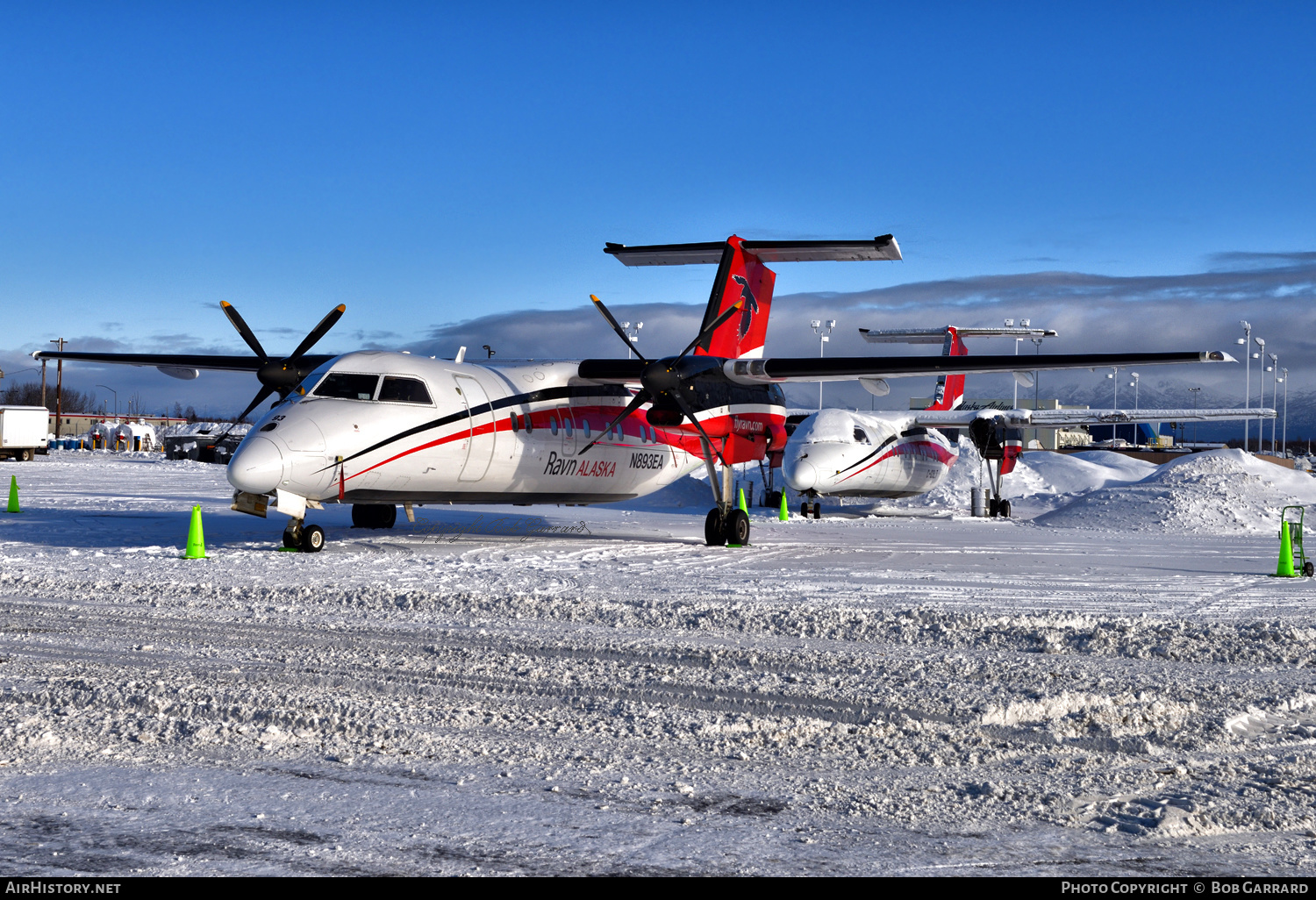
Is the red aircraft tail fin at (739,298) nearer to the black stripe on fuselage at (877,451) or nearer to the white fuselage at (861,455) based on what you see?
the white fuselage at (861,455)

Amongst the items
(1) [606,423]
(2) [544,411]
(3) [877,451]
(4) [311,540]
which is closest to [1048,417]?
(3) [877,451]

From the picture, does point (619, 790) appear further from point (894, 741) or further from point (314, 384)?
point (314, 384)

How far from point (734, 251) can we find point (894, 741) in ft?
48.5

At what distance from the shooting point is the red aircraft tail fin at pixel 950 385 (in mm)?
37406

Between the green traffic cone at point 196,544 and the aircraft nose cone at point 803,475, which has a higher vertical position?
the aircraft nose cone at point 803,475

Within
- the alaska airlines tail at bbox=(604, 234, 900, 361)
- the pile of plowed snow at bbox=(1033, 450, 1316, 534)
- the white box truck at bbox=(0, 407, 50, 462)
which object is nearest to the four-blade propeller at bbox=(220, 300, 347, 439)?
the alaska airlines tail at bbox=(604, 234, 900, 361)

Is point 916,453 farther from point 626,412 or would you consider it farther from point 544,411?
point 544,411

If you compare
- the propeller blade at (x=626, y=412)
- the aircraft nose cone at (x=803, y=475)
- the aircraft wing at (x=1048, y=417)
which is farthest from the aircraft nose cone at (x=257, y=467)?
the aircraft wing at (x=1048, y=417)

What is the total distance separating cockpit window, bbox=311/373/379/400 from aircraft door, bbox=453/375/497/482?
155cm

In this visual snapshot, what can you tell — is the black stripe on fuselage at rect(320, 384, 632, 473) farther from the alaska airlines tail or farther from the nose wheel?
the alaska airlines tail

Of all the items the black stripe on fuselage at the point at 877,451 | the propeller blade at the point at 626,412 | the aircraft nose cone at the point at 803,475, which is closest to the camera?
the propeller blade at the point at 626,412

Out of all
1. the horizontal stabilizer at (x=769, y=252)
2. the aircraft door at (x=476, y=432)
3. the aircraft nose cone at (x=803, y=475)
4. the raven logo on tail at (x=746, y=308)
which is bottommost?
the aircraft nose cone at (x=803, y=475)

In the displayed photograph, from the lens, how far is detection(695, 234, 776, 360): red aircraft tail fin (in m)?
19.2

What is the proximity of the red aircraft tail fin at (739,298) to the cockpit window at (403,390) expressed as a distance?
490 cm
